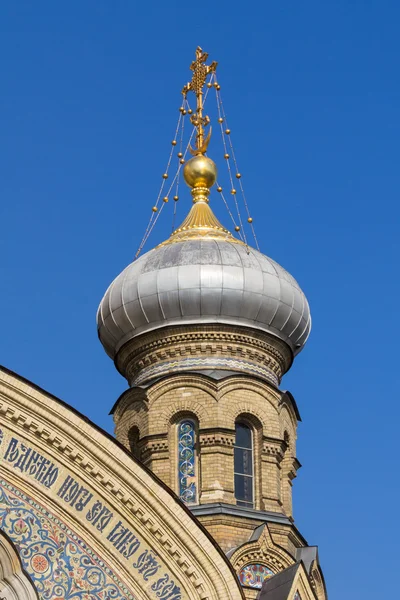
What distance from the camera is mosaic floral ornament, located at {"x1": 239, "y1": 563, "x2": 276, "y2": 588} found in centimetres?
1661

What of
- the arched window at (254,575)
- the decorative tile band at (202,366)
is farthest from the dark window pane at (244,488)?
the decorative tile band at (202,366)

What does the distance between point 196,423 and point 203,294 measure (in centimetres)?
151

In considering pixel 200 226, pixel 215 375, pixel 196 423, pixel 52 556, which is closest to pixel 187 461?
pixel 196 423

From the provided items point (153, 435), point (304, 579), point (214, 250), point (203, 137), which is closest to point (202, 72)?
point (203, 137)

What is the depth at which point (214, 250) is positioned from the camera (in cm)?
1859

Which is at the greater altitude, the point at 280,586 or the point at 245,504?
the point at 245,504

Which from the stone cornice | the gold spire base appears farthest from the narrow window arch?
the gold spire base

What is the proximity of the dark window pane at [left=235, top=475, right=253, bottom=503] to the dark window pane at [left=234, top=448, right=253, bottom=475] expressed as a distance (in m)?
0.08

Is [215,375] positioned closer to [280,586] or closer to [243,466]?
[243,466]

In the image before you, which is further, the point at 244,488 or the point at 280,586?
the point at 244,488

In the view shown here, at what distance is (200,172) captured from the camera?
1986 cm

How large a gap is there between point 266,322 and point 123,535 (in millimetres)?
4992

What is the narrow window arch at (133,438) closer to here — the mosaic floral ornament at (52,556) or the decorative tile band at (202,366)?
the decorative tile band at (202,366)

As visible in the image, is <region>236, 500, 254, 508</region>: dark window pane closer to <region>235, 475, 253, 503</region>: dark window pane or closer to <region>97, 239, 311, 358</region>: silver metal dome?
<region>235, 475, 253, 503</region>: dark window pane
